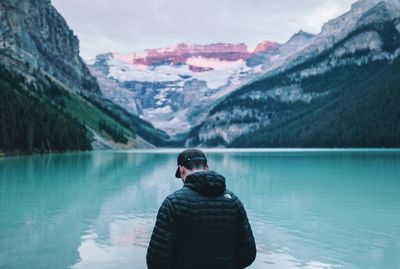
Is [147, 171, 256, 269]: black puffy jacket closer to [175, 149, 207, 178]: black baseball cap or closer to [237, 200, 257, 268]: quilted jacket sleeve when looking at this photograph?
[237, 200, 257, 268]: quilted jacket sleeve

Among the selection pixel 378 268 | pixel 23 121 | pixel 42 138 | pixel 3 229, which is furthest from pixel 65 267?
pixel 42 138

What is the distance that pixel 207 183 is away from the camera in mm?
7949

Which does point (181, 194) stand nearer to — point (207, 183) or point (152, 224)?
point (207, 183)

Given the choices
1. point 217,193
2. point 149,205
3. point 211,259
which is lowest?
point 149,205

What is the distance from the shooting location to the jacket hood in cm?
795

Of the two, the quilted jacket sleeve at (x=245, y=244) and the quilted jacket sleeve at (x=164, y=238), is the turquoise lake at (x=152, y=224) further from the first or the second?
the quilted jacket sleeve at (x=164, y=238)

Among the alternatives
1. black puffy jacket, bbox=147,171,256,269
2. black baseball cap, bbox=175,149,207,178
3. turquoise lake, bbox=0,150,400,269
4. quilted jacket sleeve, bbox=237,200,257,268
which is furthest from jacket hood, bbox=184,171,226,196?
turquoise lake, bbox=0,150,400,269

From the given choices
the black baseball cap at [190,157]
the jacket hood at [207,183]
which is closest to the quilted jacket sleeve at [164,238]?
the jacket hood at [207,183]

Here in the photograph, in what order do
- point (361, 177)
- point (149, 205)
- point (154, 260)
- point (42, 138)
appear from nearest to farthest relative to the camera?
point (154, 260), point (149, 205), point (361, 177), point (42, 138)

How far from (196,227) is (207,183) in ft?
2.32

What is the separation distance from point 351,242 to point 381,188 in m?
25.5

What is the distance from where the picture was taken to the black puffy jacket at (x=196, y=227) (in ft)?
26.0

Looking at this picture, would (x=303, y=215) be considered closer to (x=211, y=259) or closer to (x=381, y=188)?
(x=381, y=188)

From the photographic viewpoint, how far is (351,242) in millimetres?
21734
